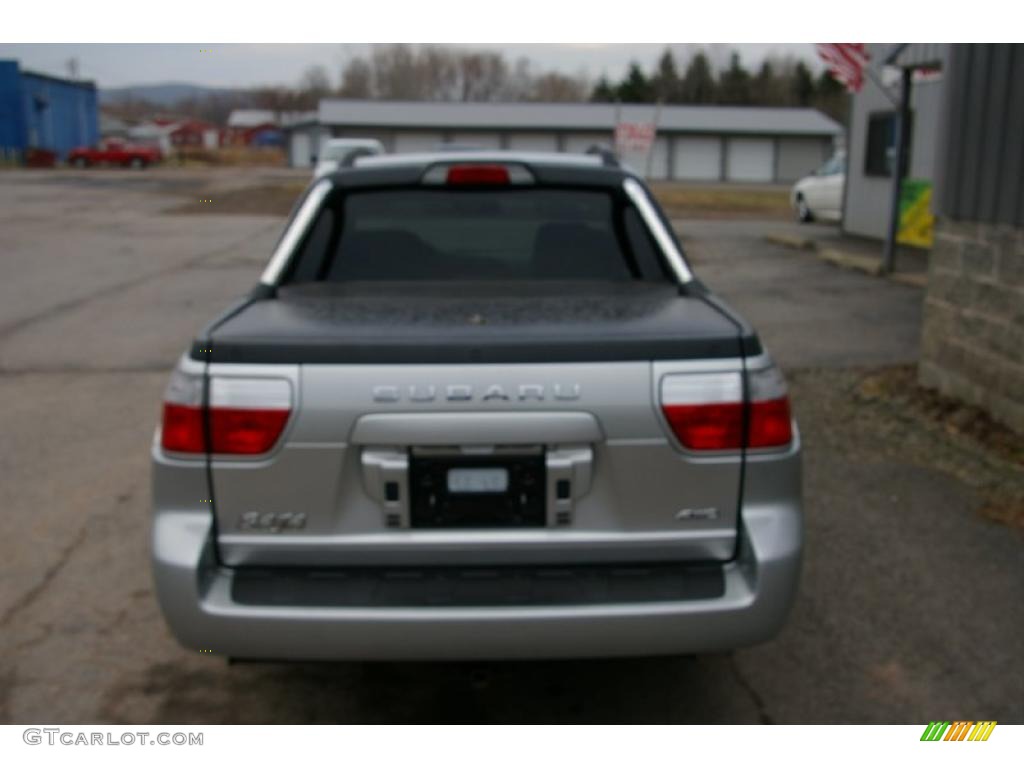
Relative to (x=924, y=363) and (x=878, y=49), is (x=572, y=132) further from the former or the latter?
(x=924, y=363)

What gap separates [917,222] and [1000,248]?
423 inches

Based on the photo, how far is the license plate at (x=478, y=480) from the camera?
2.80 metres

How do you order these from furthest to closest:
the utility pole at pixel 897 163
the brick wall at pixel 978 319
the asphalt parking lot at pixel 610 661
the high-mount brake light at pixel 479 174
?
1. the utility pole at pixel 897 163
2. the brick wall at pixel 978 319
3. the high-mount brake light at pixel 479 174
4. the asphalt parking lot at pixel 610 661

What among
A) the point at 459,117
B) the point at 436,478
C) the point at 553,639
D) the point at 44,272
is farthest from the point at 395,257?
the point at 459,117

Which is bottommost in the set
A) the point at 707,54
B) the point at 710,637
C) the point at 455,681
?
the point at 455,681

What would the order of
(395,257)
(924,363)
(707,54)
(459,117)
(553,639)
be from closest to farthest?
(553,639) < (395,257) < (924,363) < (459,117) < (707,54)

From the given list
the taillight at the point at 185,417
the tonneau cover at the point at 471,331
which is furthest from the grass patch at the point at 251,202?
the taillight at the point at 185,417

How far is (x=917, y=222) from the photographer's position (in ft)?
54.3

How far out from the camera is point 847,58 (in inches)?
546

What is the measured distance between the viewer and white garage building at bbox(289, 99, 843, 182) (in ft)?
191

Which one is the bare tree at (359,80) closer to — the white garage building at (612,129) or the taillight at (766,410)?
the white garage building at (612,129)

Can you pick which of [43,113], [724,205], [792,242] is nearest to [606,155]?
[792,242]

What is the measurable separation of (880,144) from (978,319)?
11999mm

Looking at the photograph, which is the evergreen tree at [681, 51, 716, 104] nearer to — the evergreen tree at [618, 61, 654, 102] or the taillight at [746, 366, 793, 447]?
the evergreen tree at [618, 61, 654, 102]
